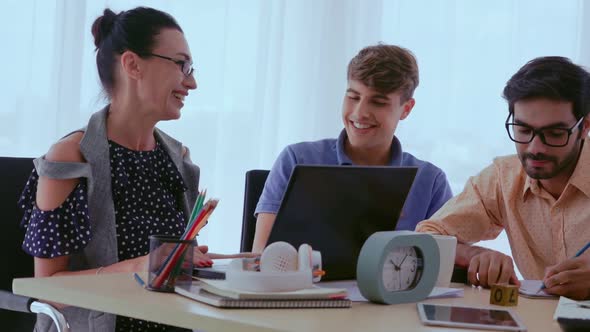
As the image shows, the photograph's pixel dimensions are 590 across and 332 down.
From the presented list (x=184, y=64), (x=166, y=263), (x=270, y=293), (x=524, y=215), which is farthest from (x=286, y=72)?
(x=270, y=293)

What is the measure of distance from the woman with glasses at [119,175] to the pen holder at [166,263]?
0.75 ft

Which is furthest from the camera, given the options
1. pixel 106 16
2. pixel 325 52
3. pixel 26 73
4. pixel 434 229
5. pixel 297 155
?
pixel 325 52

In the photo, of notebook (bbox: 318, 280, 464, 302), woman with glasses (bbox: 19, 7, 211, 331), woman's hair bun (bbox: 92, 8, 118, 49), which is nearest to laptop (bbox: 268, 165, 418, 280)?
notebook (bbox: 318, 280, 464, 302)

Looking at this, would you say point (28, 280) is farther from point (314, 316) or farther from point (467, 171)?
point (467, 171)

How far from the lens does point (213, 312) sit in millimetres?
1234

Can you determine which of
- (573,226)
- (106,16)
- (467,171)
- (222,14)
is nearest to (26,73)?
(222,14)

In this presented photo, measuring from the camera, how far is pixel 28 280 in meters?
1.43

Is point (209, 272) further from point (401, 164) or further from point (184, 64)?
point (401, 164)

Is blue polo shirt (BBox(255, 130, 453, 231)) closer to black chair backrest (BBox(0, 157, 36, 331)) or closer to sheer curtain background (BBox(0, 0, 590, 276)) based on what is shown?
black chair backrest (BBox(0, 157, 36, 331))

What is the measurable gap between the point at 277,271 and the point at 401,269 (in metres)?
0.26

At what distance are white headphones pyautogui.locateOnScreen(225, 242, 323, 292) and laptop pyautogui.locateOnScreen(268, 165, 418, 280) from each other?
96 mm

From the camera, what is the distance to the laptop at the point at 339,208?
59.6 inches

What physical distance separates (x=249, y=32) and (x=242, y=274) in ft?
8.72

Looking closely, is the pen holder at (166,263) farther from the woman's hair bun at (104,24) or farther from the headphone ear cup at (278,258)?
the woman's hair bun at (104,24)
